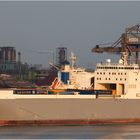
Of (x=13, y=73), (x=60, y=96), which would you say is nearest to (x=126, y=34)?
(x=60, y=96)

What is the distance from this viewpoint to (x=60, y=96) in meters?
37.8

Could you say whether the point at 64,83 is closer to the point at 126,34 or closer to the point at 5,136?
the point at 126,34

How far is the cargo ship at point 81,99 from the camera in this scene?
36375mm

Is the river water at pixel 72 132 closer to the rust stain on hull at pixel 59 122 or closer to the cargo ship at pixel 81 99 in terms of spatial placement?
the rust stain on hull at pixel 59 122

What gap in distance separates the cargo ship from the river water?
1.68 meters

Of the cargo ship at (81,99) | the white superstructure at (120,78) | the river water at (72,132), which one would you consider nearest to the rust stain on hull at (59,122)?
the cargo ship at (81,99)

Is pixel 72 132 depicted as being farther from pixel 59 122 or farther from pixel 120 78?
pixel 120 78

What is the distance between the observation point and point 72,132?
3225 cm

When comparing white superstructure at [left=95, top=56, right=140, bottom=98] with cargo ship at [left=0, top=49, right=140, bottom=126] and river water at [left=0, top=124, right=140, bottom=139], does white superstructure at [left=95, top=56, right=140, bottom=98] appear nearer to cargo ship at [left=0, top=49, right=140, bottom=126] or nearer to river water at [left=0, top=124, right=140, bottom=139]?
cargo ship at [left=0, top=49, right=140, bottom=126]

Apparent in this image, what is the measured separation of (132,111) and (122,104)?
940mm

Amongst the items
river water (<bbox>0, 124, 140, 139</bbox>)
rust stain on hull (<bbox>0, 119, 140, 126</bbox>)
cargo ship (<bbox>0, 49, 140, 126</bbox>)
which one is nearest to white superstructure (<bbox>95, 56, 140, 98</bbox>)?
cargo ship (<bbox>0, 49, 140, 126</bbox>)

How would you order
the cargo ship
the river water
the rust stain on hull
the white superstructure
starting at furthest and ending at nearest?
the white superstructure < the cargo ship < the rust stain on hull < the river water

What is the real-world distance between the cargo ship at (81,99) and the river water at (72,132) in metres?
1.68

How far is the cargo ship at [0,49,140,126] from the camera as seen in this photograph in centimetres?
3638
